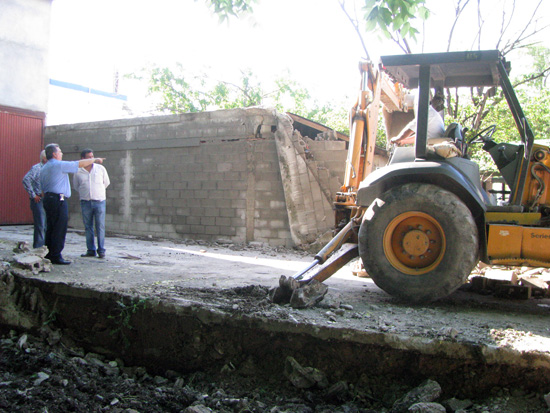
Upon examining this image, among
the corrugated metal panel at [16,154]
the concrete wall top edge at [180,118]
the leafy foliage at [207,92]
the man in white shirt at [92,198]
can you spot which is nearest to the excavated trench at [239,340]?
the man in white shirt at [92,198]

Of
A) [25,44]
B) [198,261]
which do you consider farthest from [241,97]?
[198,261]

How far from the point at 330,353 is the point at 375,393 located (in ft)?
1.31

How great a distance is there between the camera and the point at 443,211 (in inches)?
156

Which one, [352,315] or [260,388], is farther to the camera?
[352,315]

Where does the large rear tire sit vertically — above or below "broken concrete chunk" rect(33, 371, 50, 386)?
above

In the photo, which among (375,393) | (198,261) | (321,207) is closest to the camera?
(375,393)

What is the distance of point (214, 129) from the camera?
10.0 metres

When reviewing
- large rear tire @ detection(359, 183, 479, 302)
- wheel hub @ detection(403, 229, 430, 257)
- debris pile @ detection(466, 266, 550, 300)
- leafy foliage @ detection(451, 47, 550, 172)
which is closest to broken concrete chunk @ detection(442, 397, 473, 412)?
large rear tire @ detection(359, 183, 479, 302)

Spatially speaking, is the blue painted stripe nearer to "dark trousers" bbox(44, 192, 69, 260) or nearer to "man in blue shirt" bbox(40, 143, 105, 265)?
"man in blue shirt" bbox(40, 143, 105, 265)

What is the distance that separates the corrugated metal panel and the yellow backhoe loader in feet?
35.2

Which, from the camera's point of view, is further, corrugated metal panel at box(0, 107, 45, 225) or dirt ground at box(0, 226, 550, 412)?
corrugated metal panel at box(0, 107, 45, 225)

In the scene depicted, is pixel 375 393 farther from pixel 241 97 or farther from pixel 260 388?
pixel 241 97

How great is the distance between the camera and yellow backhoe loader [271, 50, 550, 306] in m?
3.90

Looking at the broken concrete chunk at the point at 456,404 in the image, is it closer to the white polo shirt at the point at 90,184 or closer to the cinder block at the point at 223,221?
the white polo shirt at the point at 90,184
